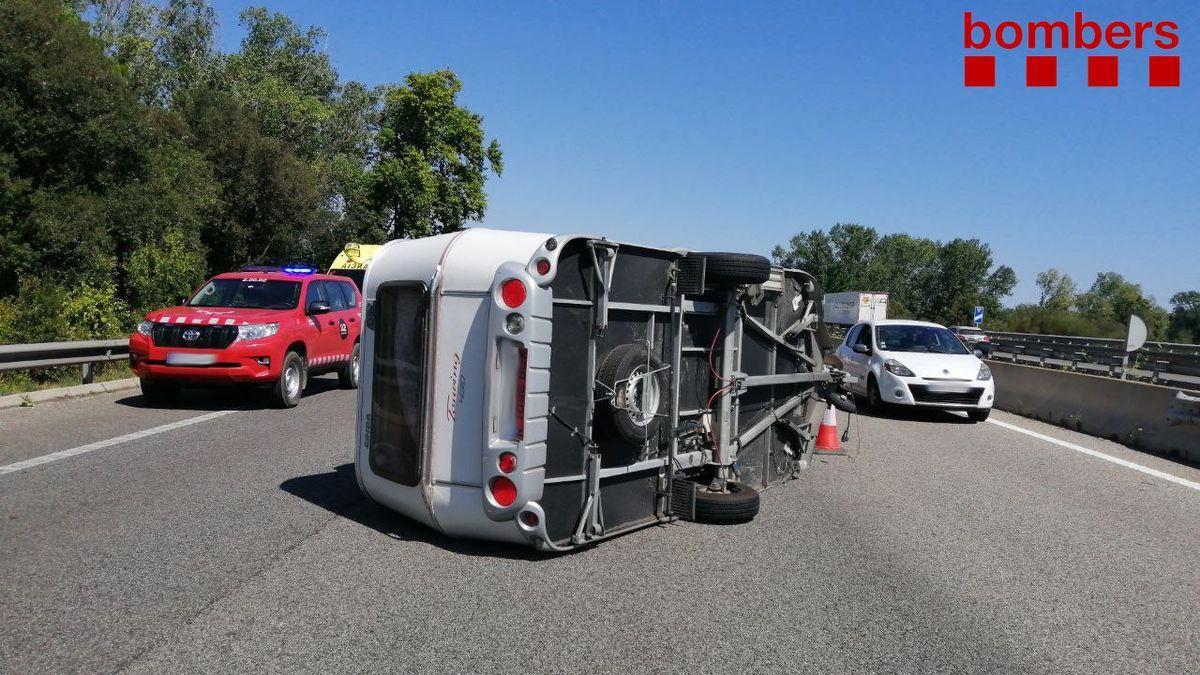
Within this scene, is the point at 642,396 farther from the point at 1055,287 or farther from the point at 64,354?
the point at 1055,287

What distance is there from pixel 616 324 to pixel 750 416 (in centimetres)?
201

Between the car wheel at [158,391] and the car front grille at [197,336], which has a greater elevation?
the car front grille at [197,336]

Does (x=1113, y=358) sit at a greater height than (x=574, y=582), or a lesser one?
greater

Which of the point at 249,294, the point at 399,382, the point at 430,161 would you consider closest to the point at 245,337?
the point at 249,294

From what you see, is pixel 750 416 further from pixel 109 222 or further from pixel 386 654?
pixel 109 222

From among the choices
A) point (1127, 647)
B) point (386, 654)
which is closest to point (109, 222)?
point (386, 654)

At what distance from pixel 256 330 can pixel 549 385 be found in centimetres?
760

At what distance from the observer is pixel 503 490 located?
5023 mm

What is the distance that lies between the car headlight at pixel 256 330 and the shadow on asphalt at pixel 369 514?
419 cm

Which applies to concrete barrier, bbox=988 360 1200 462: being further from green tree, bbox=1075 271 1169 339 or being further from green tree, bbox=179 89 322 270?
green tree, bbox=1075 271 1169 339

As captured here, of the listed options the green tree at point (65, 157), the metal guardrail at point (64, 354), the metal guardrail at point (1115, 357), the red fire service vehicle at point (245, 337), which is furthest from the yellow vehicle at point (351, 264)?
the metal guardrail at point (1115, 357)

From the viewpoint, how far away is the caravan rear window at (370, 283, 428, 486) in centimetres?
539

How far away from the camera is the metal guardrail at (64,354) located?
11820 mm

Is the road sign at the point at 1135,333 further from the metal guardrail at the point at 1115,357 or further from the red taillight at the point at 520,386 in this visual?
the red taillight at the point at 520,386
